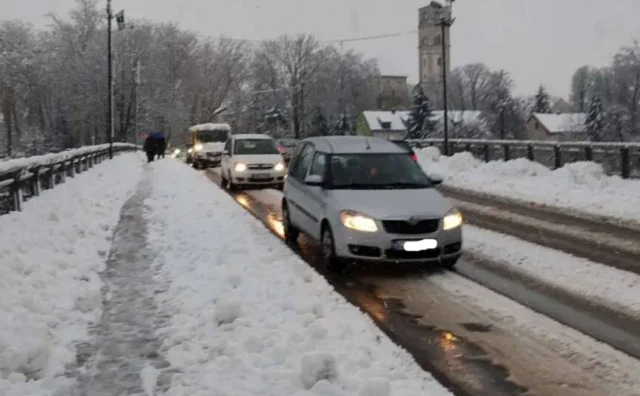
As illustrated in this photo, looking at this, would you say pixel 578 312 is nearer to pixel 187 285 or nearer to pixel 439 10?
pixel 187 285

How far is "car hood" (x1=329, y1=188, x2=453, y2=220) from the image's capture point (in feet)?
28.7

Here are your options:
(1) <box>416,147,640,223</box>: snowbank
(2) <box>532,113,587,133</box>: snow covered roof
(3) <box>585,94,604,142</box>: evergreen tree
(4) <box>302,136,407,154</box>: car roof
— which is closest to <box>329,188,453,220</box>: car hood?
(4) <box>302,136,407,154</box>: car roof

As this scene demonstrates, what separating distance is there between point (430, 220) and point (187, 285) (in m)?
2.94

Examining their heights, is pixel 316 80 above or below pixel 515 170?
above

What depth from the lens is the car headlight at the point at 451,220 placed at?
888 cm

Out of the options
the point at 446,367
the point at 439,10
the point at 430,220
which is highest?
the point at 439,10

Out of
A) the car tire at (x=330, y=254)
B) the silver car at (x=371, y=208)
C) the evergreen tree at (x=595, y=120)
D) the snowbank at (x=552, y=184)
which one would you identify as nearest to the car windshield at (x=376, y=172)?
the silver car at (x=371, y=208)

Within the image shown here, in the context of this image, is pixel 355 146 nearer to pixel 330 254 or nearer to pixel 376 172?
pixel 376 172

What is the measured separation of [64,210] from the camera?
13594 millimetres

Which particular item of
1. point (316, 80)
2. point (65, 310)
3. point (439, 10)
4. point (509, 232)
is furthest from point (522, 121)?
point (65, 310)

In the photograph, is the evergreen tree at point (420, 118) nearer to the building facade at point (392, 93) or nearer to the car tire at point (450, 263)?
the building facade at point (392, 93)

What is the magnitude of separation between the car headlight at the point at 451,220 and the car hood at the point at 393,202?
0.07 m

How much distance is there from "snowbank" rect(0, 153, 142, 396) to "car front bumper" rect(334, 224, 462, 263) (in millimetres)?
2920

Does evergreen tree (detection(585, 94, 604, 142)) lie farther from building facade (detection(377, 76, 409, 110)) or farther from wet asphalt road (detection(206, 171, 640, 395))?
wet asphalt road (detection(206, 171, 640, 395))
